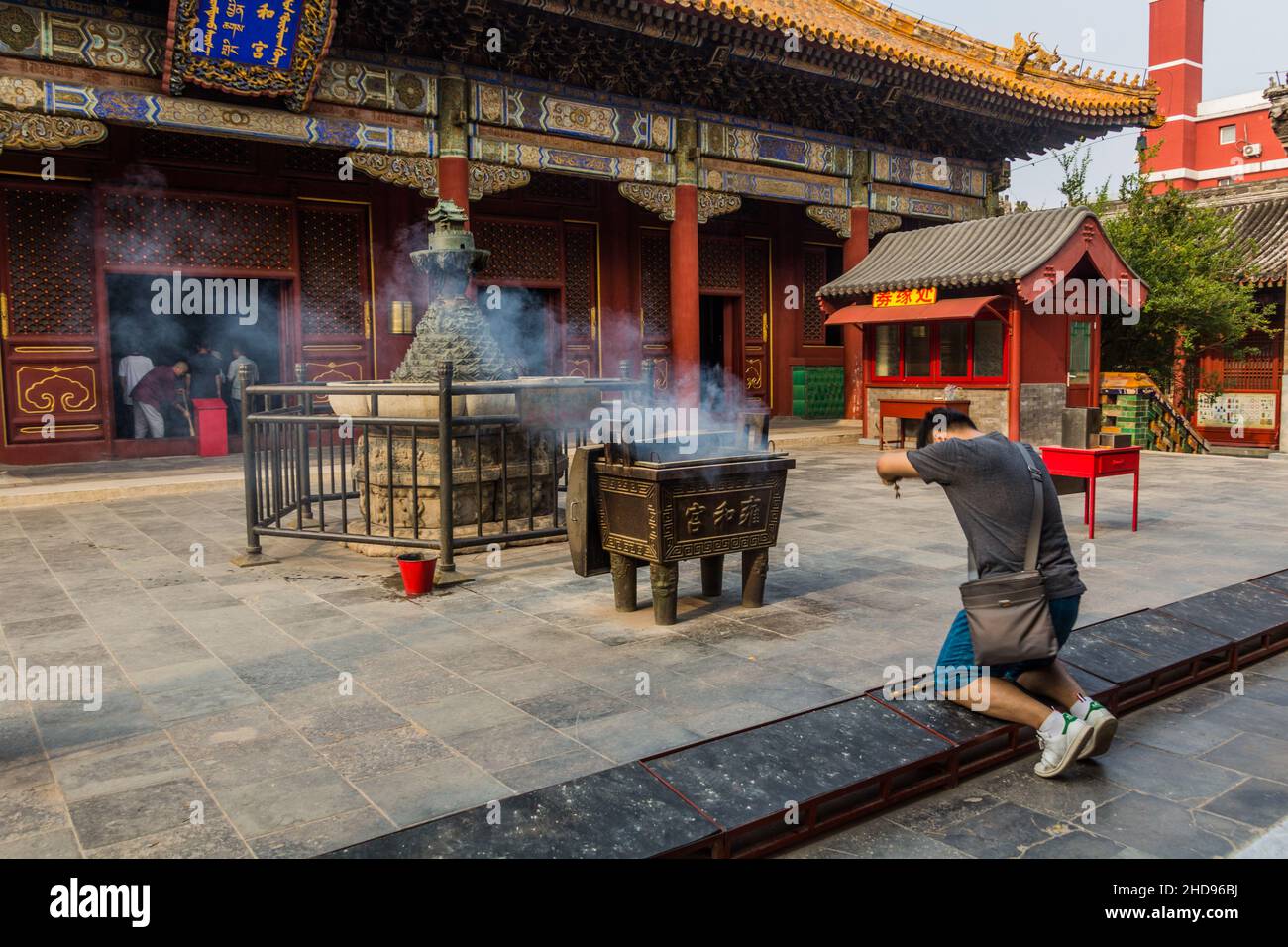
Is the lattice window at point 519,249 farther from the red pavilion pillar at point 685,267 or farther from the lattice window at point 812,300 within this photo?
the lattice window at point 812,300

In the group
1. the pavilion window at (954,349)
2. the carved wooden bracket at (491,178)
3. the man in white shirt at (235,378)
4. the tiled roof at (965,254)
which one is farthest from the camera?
the pavilion window at (954,349)

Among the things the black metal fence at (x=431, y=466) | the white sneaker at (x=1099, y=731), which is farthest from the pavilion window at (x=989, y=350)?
the white sneaker at (x=1099, y=731)

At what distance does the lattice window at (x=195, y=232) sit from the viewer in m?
10.7

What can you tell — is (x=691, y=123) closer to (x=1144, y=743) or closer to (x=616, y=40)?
(x=616, y=40)

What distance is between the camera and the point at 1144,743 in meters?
3.59

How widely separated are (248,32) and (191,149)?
250cm

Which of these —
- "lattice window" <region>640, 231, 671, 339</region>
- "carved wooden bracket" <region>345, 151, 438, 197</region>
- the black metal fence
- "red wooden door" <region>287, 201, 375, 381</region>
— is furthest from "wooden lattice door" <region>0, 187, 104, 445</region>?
A: "lattice window" <region>640, 231, 671, 339</region>

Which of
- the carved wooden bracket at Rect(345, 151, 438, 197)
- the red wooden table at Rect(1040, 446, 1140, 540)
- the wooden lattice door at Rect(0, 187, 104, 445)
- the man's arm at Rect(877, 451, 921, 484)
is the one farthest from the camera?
the carved wooden bracket at Rect(345, 151, 438, 197)

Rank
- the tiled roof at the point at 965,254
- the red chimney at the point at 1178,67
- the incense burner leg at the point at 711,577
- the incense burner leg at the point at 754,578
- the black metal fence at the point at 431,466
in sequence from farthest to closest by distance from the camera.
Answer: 1. the red chimney at the point at 1178,67
2. the tiled roof at the point at 965,254
3. the black metal fence at the point at 431,466
4. the incense burner leg at the point at 711,577
5. the incense burner leg at the point at 754,578

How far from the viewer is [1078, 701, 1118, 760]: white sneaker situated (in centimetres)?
325

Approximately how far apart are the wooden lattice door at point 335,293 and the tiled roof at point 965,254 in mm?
6637

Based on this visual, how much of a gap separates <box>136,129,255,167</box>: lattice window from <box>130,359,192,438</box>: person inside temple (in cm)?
264

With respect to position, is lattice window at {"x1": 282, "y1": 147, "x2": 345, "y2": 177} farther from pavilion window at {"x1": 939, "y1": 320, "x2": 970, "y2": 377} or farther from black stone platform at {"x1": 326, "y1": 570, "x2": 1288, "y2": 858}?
black stone platform at {"x1": 326, "y1": 570, "x2": 1288, "y2": 858}
